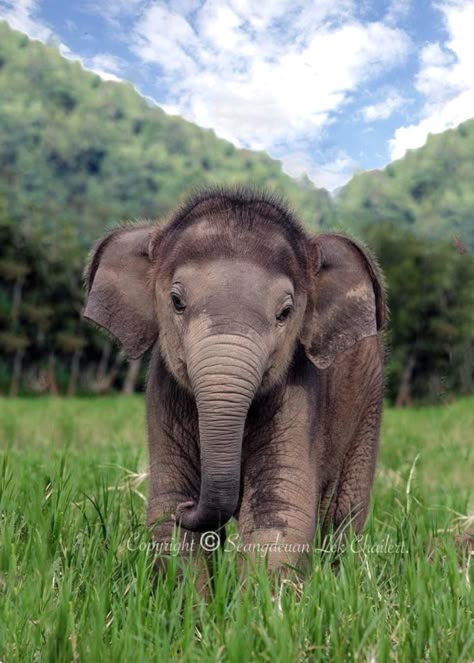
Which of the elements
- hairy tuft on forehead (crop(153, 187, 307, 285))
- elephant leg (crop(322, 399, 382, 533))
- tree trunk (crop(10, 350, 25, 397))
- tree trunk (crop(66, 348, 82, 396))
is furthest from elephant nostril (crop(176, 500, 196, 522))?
tree trunk (crop(66, 348, 82, 396))

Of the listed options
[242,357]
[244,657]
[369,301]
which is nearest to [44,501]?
[242,357]

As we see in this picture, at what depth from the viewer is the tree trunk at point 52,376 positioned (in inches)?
1630

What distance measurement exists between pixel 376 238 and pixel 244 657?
42844 mm

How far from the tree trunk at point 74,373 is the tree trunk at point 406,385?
15.2 m

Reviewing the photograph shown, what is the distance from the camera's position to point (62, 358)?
4434 centimetres

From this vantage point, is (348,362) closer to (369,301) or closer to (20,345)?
(369,301)

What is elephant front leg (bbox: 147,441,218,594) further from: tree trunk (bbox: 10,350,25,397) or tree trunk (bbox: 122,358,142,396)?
tree trunk (bbox: 122,358,142,396)

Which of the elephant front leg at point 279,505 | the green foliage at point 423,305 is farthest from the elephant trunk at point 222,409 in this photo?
the green foliage at point 423,305

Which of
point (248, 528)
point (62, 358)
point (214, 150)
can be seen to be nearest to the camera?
point (248, 528)

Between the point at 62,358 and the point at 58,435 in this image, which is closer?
the point at 58,435

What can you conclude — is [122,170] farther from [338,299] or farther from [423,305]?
[338,299]

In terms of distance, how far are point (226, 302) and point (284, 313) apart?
1.36 ft

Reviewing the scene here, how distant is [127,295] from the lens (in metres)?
4.26

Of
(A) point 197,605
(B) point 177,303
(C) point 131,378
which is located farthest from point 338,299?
(C) point 131,378
